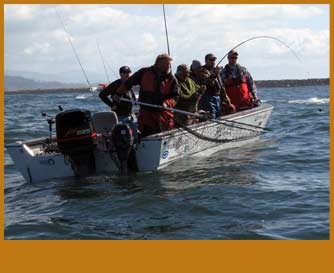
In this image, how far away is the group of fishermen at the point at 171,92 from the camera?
904 centimetres

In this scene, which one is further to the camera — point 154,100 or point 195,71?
point 195,71

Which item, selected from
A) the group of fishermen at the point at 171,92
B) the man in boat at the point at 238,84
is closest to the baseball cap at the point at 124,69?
the group of fishermen at the point at 171,92

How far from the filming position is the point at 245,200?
23.8 ft

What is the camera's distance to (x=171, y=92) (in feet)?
30.0

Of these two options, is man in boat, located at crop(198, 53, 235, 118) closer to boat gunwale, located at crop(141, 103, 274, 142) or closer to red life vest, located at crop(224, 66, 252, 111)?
boat gunwale, located at crop(141, 103, 274, 142)

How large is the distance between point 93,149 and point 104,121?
35.7 inches

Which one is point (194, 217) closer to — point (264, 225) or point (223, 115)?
point (264, 225)

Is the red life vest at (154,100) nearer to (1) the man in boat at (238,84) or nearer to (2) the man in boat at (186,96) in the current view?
(2) the man in boat at (186,96)

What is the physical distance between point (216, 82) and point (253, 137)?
2.08m

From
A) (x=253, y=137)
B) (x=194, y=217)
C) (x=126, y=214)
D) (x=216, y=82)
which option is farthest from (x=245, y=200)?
(x=253, y=137)

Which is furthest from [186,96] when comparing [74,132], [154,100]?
[74,132]

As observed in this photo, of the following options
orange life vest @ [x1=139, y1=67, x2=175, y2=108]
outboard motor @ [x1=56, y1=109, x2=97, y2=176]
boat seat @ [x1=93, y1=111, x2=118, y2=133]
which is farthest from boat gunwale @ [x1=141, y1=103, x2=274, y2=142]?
boat seat @ [x1=93, y1=111, x2=118, y2=133]

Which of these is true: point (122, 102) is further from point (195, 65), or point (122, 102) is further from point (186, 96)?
point (195, 65)

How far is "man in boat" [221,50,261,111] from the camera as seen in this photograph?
38.9ft
